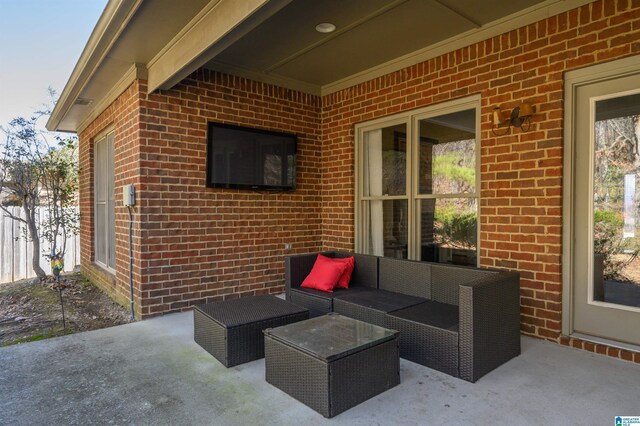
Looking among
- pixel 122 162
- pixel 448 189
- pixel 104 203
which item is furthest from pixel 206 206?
pixel 448 189

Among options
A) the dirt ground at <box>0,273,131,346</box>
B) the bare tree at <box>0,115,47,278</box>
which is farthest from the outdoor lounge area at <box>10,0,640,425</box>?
the bare tree at <box>0,115,47,278</box>

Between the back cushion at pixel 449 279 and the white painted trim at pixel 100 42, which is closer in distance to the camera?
the white painted trim at pixel 100 42

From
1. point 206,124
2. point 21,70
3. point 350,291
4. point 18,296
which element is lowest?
point 18,296

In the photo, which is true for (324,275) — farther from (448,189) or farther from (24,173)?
(24,173)

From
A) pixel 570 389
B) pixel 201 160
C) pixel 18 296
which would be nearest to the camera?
pixel 570 389

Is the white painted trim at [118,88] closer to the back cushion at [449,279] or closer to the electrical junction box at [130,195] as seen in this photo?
the electrical junction box at [130,195]

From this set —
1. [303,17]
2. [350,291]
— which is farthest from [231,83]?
[350,291]

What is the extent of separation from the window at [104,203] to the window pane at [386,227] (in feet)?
11.7

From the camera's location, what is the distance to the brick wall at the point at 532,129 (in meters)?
2.98

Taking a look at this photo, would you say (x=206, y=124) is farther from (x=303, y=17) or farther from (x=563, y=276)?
(x=563, y=276)

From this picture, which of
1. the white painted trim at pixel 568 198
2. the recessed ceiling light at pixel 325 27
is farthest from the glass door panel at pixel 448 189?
the recessed ceiling light at pixel 325 27

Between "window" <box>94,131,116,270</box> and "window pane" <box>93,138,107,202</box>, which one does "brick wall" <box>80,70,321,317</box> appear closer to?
"window" <box>94,131,116,270</box>

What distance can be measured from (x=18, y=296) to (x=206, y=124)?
4035 mm

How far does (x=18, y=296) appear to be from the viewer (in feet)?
18.2
